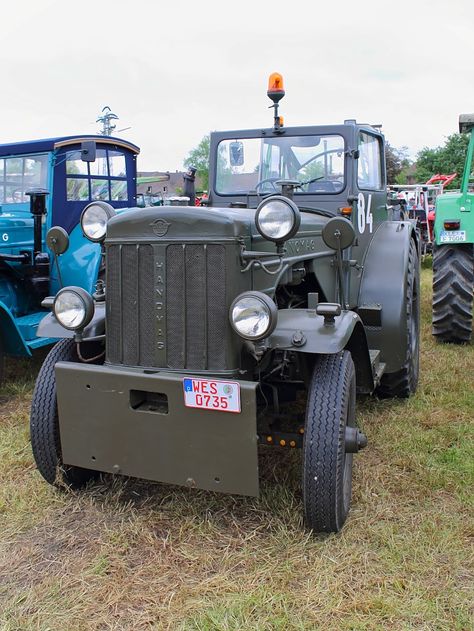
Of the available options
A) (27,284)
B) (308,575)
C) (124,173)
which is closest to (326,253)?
(308,575)

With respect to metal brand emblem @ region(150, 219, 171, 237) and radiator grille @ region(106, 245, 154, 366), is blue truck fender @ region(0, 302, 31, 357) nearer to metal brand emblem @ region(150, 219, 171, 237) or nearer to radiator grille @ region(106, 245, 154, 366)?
radiator grille @ region(106, 245, 154, 366)

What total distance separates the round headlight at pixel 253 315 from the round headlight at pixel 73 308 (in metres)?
0.74

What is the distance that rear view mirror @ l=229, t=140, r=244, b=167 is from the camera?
429 centimetres

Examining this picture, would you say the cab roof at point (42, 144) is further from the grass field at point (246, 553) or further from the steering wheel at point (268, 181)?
the grass field at point (246, 553)

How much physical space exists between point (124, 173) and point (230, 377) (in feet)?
15.2

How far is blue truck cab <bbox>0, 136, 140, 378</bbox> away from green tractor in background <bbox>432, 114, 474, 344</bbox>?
3302 mm

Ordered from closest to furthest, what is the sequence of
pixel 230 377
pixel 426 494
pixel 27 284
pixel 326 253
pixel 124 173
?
pixel 230 377 < pixel 426 494 < pixel 326 253 < pixel 27 284 < pixel 124 173

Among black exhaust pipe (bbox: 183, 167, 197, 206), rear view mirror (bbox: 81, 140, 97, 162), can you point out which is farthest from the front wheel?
rear view mirror (bbox: 81, 140, 97, 162)

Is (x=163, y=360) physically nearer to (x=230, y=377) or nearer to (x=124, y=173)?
(x=230, y=377)

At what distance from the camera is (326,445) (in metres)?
2.61

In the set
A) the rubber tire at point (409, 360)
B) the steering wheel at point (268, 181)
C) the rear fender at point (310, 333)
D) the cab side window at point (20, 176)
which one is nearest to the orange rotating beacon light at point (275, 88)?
the steering wheel at point (268, 181)

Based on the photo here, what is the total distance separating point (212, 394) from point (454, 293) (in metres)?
4.02

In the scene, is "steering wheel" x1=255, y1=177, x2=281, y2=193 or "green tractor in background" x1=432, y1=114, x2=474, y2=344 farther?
"green tractor in background" x1=432, y1=114, x2=474, y2=344

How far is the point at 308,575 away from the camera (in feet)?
8.21
